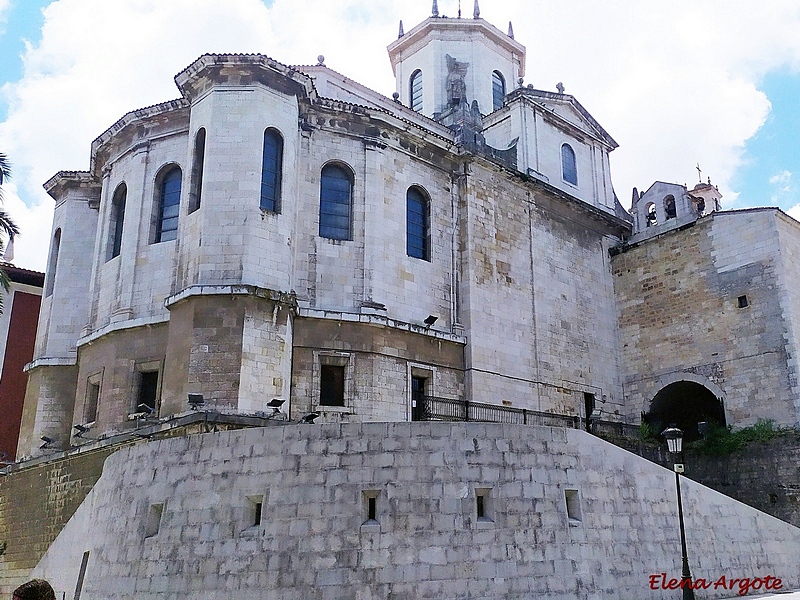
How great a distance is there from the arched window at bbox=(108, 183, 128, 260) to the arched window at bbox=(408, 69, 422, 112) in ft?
51.5

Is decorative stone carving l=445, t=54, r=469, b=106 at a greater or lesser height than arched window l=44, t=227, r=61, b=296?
greater

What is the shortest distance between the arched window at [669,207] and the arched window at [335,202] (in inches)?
528

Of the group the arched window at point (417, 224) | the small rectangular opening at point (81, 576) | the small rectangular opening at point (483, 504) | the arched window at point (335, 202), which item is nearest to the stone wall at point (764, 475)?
the arched window at point (417, 224)

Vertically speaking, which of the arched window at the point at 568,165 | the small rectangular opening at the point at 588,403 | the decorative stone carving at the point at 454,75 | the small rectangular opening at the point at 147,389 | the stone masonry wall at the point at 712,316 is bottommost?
the small rectangular opening at the point at 147,389

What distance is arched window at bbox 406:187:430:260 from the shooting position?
82.2ft

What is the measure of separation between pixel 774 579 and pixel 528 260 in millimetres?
12855

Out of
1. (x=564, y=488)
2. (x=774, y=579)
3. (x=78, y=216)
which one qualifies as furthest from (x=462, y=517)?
(x=78, y=216)

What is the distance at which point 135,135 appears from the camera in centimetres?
2491

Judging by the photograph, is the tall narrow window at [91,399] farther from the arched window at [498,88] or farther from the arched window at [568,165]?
the arched window at [498,88]

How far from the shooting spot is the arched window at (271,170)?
22062mm

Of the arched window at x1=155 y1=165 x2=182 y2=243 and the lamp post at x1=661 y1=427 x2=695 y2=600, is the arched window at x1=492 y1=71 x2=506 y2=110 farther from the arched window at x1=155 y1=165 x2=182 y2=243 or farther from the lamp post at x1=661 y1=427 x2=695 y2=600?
the lamp post at x1=661 y1=427 x2=695 y2=600

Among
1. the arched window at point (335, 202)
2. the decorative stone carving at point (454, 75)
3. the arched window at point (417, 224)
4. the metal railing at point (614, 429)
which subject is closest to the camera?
the arched window at point (335, 202)

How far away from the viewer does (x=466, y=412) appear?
23453 mm
